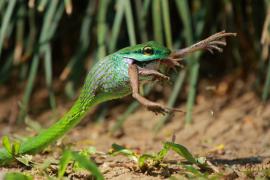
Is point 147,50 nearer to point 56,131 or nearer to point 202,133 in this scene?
point 56,131

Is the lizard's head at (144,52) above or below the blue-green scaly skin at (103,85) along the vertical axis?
above

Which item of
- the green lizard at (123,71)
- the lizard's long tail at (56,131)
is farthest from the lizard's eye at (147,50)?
the lizard's long tail at (56,131)

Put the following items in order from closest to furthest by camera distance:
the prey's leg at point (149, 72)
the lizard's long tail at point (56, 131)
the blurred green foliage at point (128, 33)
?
the prey's leg at point (149, 72)
the lizard's long tail at point (56, 131)
the blurred green foliage at point (128, 33)

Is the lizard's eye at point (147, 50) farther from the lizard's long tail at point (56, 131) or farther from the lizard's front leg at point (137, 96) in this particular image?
the lizard's long tail at point (56, 131)

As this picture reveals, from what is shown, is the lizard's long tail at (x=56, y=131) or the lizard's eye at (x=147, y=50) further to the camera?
the lizard's long tail at (x=56, y=131)

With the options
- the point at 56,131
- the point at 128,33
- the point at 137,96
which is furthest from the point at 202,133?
the point at 137,96

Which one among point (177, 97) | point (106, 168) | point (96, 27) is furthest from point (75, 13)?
point (106, 168)

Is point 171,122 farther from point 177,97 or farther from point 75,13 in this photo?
point 75,13

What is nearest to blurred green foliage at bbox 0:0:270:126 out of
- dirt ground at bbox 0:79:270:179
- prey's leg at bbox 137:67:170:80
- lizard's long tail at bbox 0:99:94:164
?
dirt ground at bbox 0:79:270:179
